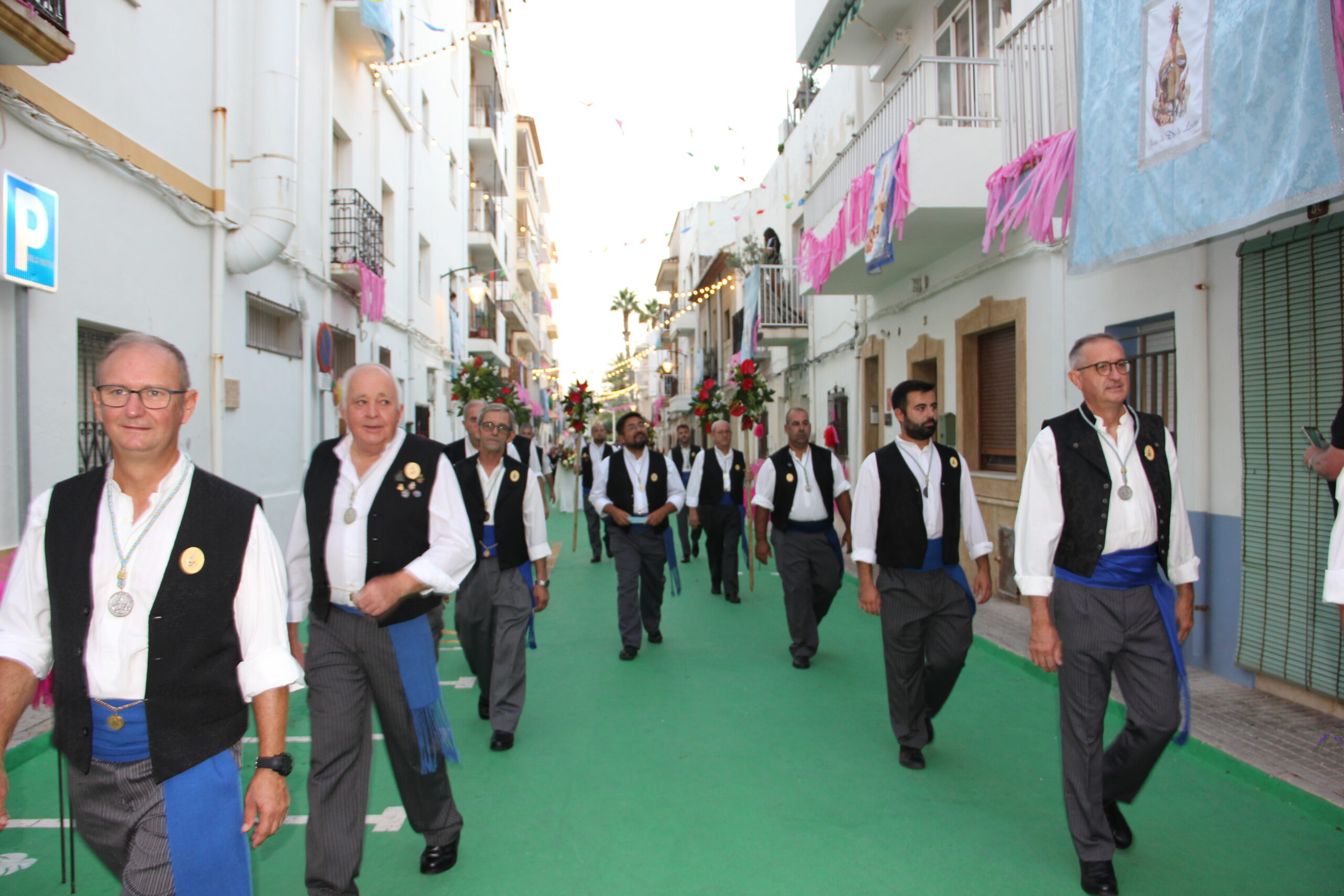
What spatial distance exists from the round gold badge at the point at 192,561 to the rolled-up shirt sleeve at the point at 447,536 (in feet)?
3.38

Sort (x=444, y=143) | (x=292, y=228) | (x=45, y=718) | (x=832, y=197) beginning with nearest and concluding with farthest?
1. (x=45, y=718)
2. (x=292, y=228)
3. (x=832, y=197)
4. (x=444, y=143)

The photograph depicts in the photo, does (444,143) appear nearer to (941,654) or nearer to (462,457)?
(462,457)

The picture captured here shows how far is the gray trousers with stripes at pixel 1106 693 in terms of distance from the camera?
3.33m

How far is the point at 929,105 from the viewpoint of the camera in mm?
9859

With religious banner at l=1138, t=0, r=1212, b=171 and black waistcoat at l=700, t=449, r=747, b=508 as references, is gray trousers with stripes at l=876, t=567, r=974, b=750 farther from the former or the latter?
black waistcoat at l=700, t=449, r=747, b=508

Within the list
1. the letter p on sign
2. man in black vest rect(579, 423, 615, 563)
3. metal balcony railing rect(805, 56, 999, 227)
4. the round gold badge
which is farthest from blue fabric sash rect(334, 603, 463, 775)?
man in black vest rect(579, 423, 615, 563)

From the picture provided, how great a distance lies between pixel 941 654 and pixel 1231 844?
1.46m

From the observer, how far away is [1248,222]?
4.60 meters

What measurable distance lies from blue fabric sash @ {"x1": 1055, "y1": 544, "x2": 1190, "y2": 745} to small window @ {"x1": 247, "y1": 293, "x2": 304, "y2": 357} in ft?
31.0

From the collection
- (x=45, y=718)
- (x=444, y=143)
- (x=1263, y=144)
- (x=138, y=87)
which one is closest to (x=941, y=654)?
(x=1263, y=144)

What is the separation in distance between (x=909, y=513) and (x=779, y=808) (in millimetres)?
1640

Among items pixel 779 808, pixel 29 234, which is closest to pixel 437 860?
pixel 779 808

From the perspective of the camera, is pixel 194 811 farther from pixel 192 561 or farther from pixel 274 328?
pixel 274 328

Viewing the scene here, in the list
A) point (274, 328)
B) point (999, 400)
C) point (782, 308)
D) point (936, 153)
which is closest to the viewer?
point (936, 153)
